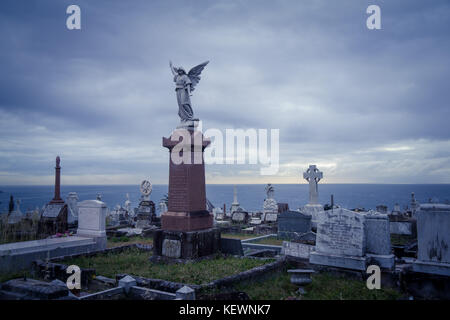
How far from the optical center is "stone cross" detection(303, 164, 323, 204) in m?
16.2

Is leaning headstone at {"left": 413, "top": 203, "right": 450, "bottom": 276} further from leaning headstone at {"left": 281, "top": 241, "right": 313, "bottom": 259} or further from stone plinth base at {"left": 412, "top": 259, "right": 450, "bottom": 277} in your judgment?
leaning headstone at {"left": 281, "top": 241, "right": 313, "bottom": 259}

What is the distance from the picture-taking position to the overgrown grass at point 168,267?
7164 millimetres

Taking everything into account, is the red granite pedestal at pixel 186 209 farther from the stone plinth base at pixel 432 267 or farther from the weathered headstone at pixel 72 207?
the weathered headstone at pixel 72 207

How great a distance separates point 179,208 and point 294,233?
6463 mm

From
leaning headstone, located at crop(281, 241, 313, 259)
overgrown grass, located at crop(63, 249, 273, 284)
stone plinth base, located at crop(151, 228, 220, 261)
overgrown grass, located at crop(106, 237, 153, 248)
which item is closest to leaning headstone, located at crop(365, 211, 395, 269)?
leaning headstone, located at crop(281, 241, 313, 259)

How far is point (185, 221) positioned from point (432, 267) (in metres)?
5.89

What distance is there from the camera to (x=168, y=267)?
820cm

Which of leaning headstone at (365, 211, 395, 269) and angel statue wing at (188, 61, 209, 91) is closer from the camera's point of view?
leaning headstone at (365, 211, 395, 269)

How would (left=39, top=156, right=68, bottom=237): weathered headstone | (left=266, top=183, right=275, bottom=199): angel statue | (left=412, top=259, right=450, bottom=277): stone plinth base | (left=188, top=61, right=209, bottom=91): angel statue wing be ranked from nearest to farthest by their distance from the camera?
(left=412, top=259, right=450, bottom=277): stone plinth base < (left=188, top=61, right=209, bottom=91): angel statue wing < (left=39, top=156, right=68, bottom=237): weathered headstone < (left=266, top=183, right=275, bottom=199): angel statue

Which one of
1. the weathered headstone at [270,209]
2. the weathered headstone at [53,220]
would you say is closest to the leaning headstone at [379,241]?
the weathered headstone at [270,209]

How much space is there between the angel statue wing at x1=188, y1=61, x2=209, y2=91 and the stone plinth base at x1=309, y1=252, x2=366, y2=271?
618 centimetres

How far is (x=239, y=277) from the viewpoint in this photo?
664cm
